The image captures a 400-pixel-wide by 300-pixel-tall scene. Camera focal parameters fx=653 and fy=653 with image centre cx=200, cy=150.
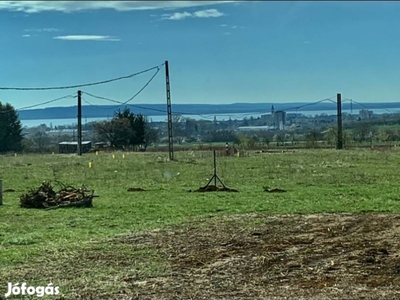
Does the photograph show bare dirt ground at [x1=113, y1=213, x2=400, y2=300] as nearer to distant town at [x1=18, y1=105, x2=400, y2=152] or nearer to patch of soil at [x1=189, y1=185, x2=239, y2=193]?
patch of soil at [x1=189, y1=185, x2=239, y2=193]

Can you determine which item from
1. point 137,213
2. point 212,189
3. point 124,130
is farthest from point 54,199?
point 124,130

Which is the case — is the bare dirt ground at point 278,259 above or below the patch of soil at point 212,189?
below

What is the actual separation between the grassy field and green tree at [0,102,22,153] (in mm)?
37050

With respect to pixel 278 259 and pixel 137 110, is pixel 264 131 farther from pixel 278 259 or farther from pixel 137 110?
pixel 278 259

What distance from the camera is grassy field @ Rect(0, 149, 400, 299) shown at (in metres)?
6.78

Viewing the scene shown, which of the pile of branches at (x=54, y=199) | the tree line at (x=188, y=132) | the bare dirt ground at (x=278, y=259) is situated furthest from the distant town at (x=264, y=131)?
the bare dirt ground at (x=278, y=259)

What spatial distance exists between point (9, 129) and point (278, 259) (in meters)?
55.2

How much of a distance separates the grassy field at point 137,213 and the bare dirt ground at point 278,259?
15cm

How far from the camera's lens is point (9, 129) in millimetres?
59219

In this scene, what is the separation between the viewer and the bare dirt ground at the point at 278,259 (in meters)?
5.94

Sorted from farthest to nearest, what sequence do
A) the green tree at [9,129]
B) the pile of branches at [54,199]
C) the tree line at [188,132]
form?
1. the green tree at [9,129]
2. the tree line at [188,132]
3. the pile of branches at [54,199]

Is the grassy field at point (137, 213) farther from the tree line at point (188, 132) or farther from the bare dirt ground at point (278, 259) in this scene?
the tree line at point (188, 132)

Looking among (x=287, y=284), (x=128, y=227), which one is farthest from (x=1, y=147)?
(x=287, y=284)

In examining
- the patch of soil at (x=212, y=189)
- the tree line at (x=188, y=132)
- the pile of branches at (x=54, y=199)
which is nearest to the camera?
the pile of branches at (x=54, y=199)
